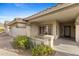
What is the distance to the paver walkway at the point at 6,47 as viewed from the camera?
6.32 m

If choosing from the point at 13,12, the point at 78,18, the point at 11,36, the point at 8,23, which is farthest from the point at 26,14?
the point at 78,18

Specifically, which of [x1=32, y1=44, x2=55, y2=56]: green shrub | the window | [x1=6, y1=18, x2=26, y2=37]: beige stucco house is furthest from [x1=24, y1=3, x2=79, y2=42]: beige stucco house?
[x1=32, y1=44, x2=55, y2=56]: green shrub

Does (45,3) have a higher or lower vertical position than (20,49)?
higher

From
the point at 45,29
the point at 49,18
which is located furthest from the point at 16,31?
the point at 49,18

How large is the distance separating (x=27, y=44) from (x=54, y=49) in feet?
5.38

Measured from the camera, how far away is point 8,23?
6.89 meters

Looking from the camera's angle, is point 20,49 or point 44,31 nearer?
point 20,49

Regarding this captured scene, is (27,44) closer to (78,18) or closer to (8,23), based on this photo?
(8,23)

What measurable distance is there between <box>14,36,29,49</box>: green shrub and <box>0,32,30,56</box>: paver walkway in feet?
1.14

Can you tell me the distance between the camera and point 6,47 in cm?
692

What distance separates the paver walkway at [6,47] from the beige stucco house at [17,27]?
0.41 meters

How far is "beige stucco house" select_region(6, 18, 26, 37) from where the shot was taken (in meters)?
7.31

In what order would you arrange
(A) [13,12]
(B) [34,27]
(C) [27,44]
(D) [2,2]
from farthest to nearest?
1. (B) [34,27]
2. (C) [27,44]
3. (A) [13,12]
4. (D) [2,2]

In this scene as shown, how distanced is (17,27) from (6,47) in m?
1.54
